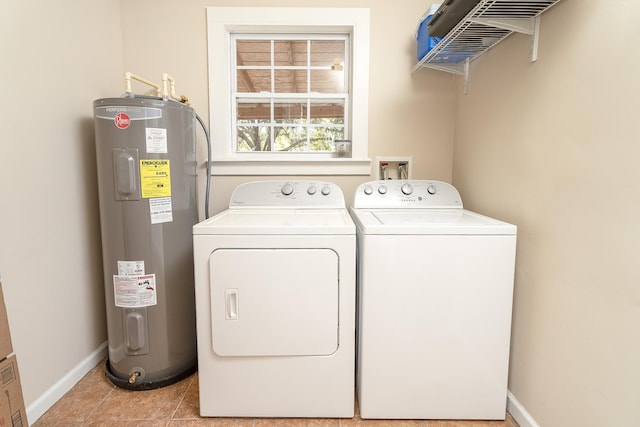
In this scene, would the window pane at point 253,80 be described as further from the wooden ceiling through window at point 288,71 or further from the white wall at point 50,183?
the white wall at point 50,183

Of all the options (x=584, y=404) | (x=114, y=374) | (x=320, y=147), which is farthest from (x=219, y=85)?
(x=584, y=404)

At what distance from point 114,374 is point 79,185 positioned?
38.2 inches

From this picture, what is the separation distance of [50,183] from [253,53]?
4.60ft

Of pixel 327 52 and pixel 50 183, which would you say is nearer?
pixel 50 183

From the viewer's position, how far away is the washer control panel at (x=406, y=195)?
1.79 m

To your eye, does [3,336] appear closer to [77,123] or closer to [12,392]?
[12,392]

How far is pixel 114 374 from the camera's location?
160cm

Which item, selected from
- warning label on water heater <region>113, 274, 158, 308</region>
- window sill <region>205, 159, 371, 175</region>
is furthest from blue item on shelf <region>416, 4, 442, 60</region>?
warning label on water heater <region>113, 274, 158, 308</region>

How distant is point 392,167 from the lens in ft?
6.82

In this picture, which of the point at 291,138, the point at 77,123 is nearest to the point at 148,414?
the point at 77,123

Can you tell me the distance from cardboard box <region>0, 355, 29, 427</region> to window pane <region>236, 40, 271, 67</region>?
Result: 193cm

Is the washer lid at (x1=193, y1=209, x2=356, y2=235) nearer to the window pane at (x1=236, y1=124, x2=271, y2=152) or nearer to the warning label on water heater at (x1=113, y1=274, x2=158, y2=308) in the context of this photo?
the warning label on water heater at (x1=113, y1=274, x2=158, y2=308)

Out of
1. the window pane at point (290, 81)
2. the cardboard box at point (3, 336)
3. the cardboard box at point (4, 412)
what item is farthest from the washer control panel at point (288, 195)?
the cardboard box at point (4, 412)

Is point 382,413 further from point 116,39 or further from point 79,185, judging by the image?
point 116,39
